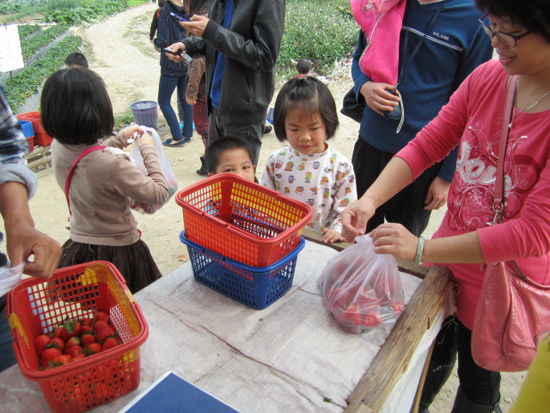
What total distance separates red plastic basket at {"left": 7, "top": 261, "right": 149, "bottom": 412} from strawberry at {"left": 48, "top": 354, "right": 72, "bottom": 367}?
0.15 feet

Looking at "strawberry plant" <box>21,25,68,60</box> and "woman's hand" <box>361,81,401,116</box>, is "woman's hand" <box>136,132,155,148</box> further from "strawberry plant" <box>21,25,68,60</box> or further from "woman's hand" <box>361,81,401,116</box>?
"strawberry plant" <box>21,25,68,60</box>

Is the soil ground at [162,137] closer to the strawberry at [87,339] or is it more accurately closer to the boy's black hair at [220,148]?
the boy's black hair at [220,148]

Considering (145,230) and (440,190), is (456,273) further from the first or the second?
(145,230)

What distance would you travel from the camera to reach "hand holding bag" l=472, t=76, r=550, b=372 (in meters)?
1.43

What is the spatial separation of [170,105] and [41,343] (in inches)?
184

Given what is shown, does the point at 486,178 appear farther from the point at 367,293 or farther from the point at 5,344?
the point at 5,344

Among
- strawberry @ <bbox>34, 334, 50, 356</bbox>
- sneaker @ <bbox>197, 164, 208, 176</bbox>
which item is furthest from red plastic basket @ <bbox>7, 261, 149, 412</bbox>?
sneaker @ <bbox>197, 164, 208, 176</bbox>

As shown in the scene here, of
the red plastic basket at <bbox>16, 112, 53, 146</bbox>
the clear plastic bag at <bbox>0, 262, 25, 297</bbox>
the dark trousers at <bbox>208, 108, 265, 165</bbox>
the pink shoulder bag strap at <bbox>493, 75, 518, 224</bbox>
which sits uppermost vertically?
the pink shoulder bag strap at <bbox>493, 75, 518, 224</bbox>

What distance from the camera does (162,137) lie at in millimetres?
6320

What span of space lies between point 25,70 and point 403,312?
9179 millimetres

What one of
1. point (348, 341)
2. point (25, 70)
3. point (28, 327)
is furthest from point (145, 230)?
point (25, 70)

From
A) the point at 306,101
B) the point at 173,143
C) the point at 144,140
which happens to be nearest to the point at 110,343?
the point at 144,140

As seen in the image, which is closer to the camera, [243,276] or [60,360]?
[60,360]

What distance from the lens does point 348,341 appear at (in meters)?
1.47
